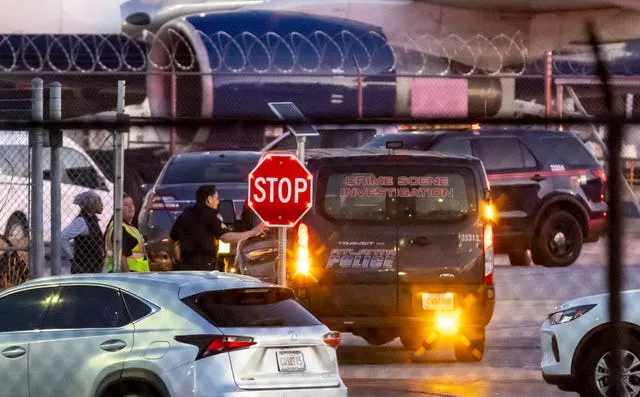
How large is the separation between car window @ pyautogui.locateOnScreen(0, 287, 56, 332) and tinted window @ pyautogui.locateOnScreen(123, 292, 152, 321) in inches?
18.8

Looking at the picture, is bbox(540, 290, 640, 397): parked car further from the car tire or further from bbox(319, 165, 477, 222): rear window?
bbox(319, 165, 477, 222): rear window

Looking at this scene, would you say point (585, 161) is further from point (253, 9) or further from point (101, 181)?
point (253, 9)

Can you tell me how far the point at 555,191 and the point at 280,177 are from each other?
24.5 ft

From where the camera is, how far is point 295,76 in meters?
24.7

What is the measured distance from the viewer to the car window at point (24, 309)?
8828 millimetres

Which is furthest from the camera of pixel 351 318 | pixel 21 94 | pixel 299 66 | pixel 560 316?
pixel 21 94

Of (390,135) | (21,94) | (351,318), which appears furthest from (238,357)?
(21,94)

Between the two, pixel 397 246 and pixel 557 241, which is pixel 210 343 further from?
pixel 557 241

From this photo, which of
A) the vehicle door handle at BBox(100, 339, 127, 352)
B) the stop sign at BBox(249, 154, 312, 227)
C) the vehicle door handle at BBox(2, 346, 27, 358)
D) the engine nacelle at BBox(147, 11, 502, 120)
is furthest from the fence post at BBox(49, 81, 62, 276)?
the engine nacelle at BBox(147, 11, 502, 120)

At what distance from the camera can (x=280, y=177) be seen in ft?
42.4

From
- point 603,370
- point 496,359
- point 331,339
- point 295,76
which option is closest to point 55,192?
point 496,359

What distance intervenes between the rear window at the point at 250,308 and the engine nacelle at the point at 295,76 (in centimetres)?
1572

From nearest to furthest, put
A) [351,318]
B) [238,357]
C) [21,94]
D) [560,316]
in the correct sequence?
[238,357], [560,316], [351,318], [21,94]

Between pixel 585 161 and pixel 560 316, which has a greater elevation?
pixel 585 161
